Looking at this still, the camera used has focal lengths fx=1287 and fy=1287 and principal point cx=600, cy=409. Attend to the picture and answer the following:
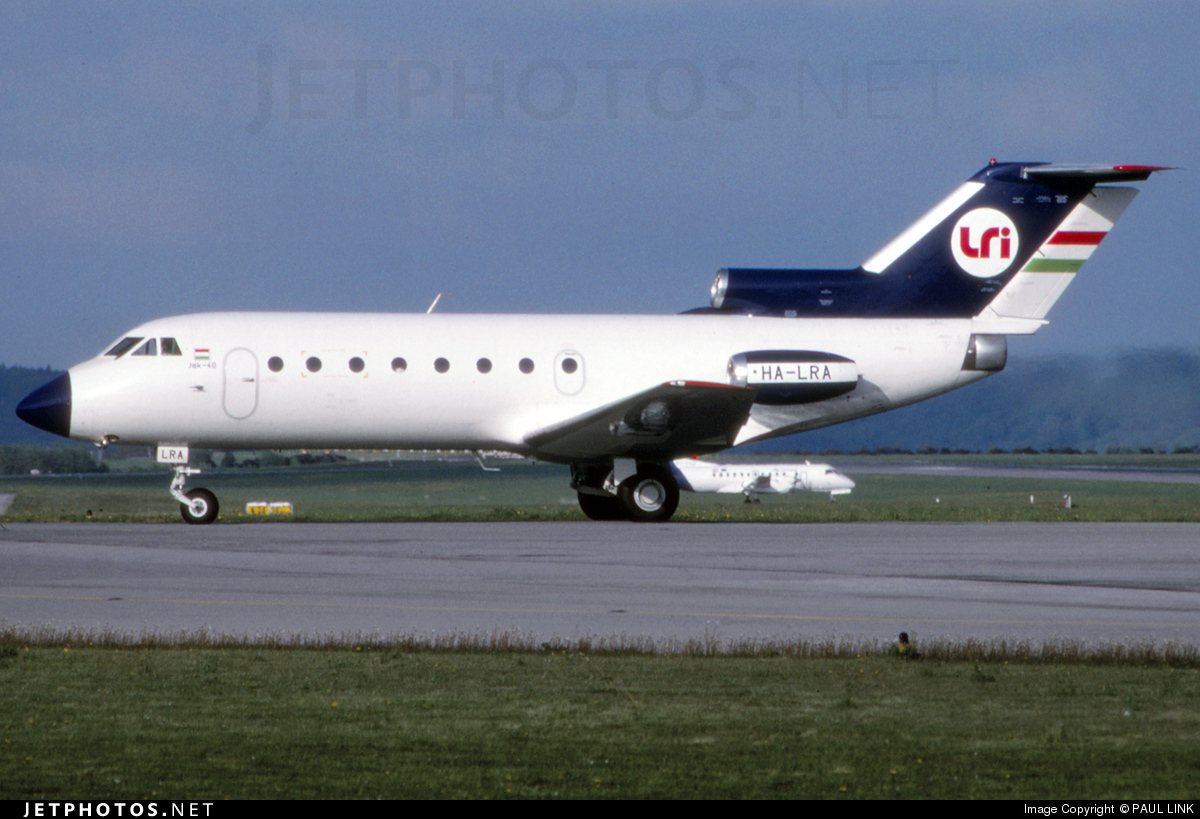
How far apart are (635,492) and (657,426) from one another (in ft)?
5.45

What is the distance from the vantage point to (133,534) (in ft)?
72.1

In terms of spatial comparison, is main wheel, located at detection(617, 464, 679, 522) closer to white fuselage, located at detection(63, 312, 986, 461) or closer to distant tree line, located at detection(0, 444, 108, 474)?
white fuselage, located at detection(63, 312, 986, 461)

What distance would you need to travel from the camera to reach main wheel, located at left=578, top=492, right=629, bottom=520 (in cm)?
2758

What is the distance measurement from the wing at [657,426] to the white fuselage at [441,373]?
1.75 ft

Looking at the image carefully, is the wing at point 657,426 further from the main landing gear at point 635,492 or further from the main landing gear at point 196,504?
the main landing gear at point 196,504

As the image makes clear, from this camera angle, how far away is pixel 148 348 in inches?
998

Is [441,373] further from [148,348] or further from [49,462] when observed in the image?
[49,462]

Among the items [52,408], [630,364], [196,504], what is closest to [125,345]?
[52,408]

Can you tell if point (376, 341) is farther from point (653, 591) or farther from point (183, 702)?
point (183, 702)

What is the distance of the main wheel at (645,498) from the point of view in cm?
2616

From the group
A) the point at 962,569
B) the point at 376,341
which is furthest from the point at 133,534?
the point at 962,569

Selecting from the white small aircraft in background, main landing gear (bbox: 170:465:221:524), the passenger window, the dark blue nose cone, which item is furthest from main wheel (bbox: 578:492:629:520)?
the white small aircraft in background

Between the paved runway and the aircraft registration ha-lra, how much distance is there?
316 cm
